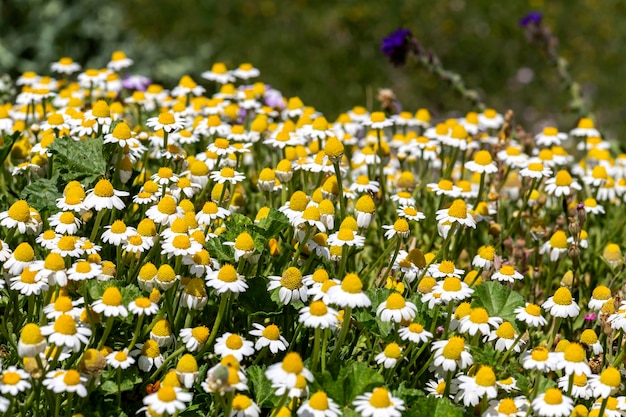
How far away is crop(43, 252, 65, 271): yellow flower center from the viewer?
2168 millimetres

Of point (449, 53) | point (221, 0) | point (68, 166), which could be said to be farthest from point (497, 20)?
point (68, 166)

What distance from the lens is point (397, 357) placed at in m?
2.26

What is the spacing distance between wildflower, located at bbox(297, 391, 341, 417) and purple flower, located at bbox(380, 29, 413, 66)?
8.46 ft

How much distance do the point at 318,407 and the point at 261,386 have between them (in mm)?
286

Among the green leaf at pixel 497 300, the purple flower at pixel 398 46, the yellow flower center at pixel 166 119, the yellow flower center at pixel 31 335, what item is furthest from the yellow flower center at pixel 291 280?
the purple flower at pixel 398 46

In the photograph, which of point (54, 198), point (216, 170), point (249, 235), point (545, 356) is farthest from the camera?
point (216, 170)

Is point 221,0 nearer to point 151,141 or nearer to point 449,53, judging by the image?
point 449,53

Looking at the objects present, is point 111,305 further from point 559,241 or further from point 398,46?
point 398,46

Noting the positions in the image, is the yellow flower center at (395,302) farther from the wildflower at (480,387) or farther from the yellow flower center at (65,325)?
the yellow flower center at (65,325)

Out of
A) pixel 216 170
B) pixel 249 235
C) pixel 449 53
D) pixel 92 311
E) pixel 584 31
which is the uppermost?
pixel 584 31

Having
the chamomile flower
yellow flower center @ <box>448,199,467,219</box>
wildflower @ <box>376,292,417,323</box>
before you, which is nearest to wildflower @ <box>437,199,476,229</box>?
yellow flower center @ <box>448,199,467,219</box>

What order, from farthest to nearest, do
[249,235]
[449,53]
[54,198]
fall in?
[449,53], [54,198], [249,235]

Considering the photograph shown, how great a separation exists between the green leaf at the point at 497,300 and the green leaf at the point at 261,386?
0.68m

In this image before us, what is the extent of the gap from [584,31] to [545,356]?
732cm
